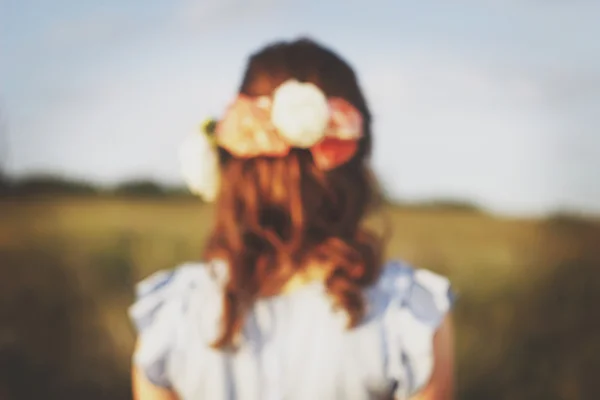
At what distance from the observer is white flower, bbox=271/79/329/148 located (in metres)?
0.93

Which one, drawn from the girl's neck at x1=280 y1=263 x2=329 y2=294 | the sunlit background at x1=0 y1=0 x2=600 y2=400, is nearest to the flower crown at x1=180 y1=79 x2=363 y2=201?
the girl's neck at x1=280 y1=263 x2=329 y2=294

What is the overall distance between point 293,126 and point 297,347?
256 mm

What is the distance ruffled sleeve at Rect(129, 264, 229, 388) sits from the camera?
988mm

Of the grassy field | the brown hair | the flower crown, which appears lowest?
the grassy field

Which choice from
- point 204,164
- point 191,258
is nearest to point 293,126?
point 204,164

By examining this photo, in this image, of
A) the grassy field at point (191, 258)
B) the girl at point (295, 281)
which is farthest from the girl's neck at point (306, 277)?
the grassy field at point (191, 258)

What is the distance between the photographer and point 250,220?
97 centimetres

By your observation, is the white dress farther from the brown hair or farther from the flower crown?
the flower crown

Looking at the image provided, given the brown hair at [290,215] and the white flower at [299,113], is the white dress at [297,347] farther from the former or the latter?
the white flower at [299,113]

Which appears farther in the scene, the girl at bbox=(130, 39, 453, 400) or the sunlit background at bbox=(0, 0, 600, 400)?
the sunlit background at bbox=(0, 0, 600, 400)

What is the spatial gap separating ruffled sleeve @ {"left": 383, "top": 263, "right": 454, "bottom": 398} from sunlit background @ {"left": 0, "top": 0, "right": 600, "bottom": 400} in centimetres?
27

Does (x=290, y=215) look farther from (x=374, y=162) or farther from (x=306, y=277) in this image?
(x=374, y=162)

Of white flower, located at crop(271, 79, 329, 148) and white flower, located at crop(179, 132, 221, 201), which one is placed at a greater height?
white flower, located at crop(271, 79, 329, 148)

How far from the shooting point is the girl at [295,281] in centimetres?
95
